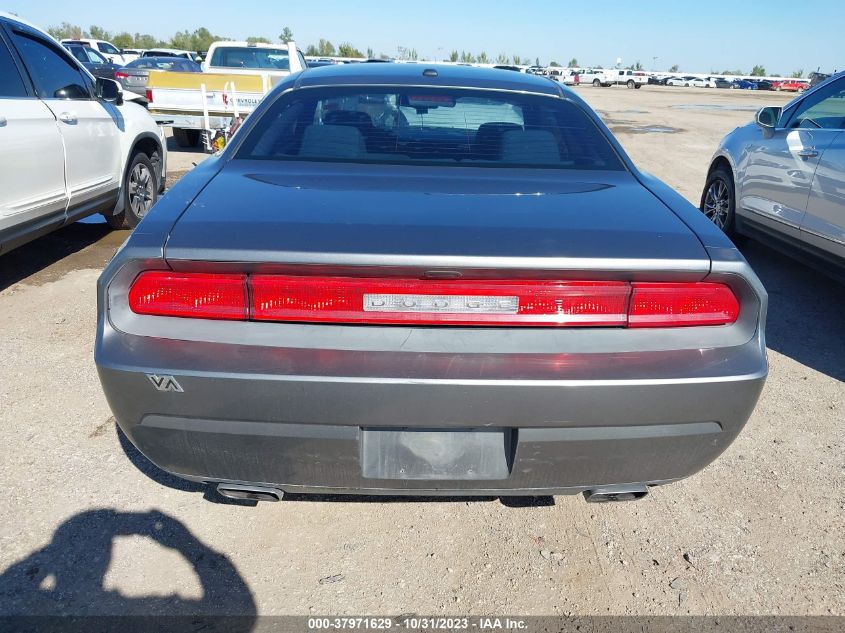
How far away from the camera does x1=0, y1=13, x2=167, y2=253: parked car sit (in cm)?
424

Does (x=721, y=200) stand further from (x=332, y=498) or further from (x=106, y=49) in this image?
(x=106, y=49)

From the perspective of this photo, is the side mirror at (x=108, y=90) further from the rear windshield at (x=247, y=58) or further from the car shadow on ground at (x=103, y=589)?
the rear windshield at (x=247, y=58)

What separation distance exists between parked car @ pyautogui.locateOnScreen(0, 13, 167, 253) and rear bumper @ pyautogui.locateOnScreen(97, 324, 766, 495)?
3.14m

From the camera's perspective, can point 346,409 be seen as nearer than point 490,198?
Yes

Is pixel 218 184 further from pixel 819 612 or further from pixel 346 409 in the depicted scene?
pixel 819 612

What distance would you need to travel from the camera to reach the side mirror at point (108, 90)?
17.9 ft

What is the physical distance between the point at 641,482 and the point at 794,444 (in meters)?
1.55

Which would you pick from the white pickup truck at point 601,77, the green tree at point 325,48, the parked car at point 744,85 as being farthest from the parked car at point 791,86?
the green tree at point 325,48

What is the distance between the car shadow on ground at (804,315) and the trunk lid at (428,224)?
8.33ft

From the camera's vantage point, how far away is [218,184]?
224cm

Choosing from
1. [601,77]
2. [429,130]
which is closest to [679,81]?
[601,77]

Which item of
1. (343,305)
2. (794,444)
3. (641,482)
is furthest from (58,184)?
(794,444)

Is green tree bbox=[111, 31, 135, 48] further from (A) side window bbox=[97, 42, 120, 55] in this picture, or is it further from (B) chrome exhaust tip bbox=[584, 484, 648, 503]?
(B) chrome exhaust tip bbox=[584, 484, 648, 503]

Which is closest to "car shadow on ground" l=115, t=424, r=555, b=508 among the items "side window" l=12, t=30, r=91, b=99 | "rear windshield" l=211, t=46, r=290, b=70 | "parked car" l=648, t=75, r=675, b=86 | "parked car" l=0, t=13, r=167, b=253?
"parked car" l=0, t=13, r=167, b=253
